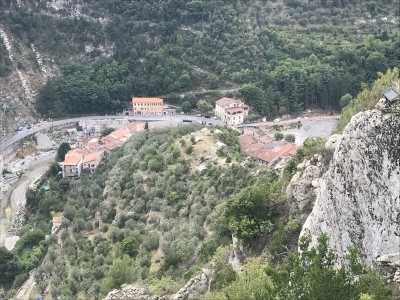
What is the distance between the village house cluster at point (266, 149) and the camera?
43812 mm

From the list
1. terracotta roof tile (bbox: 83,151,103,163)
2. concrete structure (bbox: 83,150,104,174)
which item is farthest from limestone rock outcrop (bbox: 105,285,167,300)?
terracotta roof tile (bbox: 83,151,103,163)

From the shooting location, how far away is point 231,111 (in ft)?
206

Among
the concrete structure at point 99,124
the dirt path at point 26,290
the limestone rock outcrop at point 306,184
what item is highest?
the limestone rock outcrop at point 306,184

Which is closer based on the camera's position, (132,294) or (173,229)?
(132,294)

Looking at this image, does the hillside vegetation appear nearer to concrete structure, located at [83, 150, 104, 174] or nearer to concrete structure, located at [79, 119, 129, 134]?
concrete structure, located at [83, 150, 104, 174]

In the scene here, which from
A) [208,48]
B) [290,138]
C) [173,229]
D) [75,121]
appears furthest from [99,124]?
[173,229]

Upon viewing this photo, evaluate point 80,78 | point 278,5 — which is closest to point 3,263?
point 80,78

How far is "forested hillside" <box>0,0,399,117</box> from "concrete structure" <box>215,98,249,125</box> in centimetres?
281

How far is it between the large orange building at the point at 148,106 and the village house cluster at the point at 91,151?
238 inches

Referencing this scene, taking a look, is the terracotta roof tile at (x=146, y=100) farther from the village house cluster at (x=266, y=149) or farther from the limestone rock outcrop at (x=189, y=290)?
the limestone rock outcrop at (x=189, y=290)

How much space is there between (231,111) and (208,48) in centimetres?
1213

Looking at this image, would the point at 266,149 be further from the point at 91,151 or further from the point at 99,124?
the point at 99,124

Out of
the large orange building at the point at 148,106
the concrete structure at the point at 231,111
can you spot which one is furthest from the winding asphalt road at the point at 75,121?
the large orange building at the point at 148,106

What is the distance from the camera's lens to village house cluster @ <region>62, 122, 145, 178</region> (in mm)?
51844
